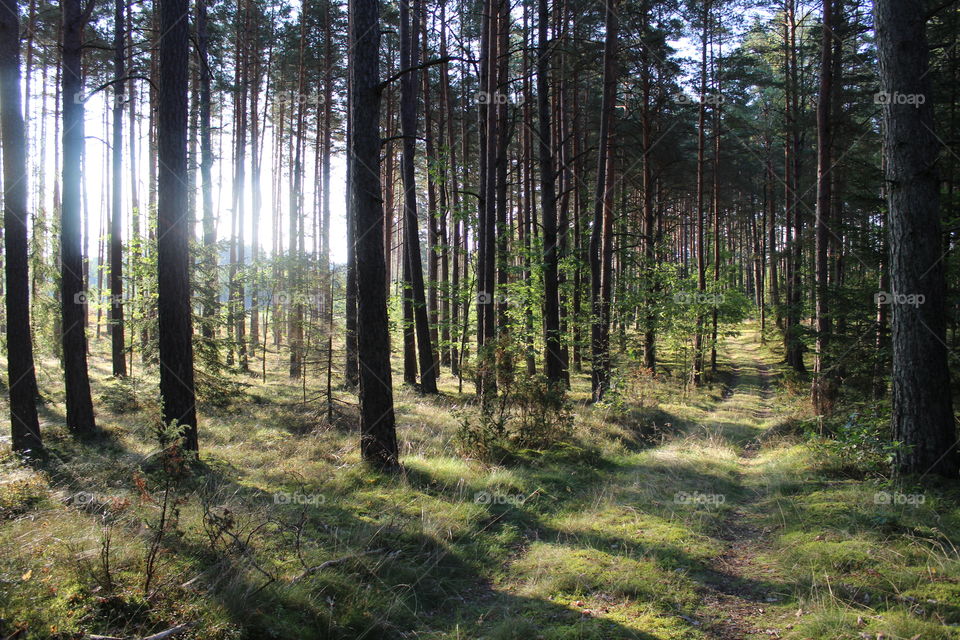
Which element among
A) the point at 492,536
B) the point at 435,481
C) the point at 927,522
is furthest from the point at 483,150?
the point at 927,522

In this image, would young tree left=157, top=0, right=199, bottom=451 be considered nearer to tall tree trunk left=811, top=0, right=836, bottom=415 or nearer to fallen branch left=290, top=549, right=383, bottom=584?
fallen branch left=290, top=549, right=383, bottom=584

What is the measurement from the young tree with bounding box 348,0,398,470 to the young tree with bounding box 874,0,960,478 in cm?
637

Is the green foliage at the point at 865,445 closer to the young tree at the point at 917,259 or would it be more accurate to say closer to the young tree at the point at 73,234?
the young tree at the point at 917,259

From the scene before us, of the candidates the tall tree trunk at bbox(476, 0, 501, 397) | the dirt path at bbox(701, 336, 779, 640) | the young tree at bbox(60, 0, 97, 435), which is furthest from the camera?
the tall tree trunk at bbox(476, 0, 501, 397)

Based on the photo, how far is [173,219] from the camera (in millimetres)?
7066

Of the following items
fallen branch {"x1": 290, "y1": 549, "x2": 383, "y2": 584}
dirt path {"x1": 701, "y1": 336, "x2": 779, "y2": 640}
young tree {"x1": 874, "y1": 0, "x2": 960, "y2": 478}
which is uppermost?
young tree {"x1": 874, "y1": 0, "x2": 960, "y2": 478}

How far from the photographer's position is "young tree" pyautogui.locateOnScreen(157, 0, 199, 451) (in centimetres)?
700

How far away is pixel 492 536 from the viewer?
5.48m

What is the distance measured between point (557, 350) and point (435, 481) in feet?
20.4

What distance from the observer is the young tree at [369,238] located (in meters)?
6.77

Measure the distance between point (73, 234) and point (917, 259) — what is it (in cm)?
1236

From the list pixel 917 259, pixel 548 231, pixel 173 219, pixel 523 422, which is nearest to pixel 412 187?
pixel 548 231

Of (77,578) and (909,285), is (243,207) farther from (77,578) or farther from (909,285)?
(909,285)

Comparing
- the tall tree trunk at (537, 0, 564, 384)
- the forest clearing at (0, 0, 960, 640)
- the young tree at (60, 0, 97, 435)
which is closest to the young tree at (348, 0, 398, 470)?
the forest clearing at (0, 0, 960, 640)
